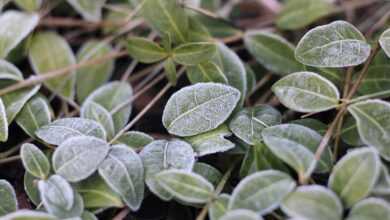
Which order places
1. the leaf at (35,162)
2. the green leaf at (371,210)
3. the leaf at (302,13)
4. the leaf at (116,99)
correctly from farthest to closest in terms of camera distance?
the leaf at (302,13) → the leaf at (116,99) → the leaf at (35,162) → the green leaf at (371,210)

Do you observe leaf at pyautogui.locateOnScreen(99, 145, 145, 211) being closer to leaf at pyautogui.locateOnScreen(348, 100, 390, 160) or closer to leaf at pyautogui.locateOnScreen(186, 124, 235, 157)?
leaf at pyautogui.locateOnScreen(186, 124, 235, 157)

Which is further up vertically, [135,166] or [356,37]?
[356,37]

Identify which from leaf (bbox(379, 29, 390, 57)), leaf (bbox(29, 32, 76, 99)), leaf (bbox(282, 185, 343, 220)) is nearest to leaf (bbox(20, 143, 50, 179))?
leaf (bbox(29, 32, 76, 99))

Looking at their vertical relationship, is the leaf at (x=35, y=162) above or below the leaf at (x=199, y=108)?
below

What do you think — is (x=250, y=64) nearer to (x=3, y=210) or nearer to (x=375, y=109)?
(x=375, y=109)

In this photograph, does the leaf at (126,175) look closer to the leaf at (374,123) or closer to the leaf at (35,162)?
the leaf at (35,162)

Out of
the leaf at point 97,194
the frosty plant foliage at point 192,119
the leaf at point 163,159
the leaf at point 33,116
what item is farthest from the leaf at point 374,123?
the leaf at point 33,116

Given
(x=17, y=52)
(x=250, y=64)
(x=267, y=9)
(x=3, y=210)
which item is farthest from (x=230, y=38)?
(x=3, y=210)
